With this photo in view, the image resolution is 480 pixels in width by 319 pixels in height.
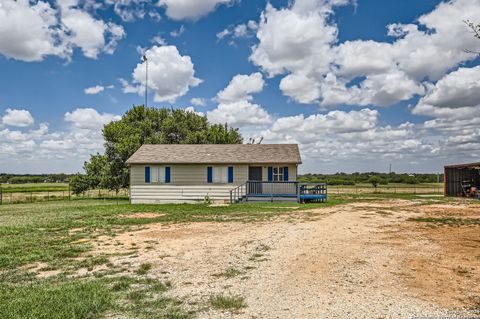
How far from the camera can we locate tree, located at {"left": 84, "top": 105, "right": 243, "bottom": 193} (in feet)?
105

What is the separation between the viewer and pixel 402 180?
74.6 m

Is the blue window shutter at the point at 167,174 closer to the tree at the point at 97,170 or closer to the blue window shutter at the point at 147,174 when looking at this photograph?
the blue window shutter at the point at 147,174

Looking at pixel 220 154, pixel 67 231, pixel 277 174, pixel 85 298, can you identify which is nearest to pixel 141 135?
pixel 220 154

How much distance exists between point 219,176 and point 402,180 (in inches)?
2429

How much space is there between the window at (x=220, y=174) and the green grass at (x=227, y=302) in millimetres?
18253

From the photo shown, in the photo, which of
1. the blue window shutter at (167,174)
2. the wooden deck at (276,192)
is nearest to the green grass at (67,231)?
the wooden deck at (276,192)

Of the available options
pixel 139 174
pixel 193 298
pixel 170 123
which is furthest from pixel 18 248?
pixel 170 123

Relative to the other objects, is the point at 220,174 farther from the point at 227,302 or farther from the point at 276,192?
the point at 227,302

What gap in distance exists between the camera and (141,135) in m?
34.1

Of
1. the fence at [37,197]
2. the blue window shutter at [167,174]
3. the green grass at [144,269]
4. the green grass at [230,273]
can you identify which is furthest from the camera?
the fence at [37,197]

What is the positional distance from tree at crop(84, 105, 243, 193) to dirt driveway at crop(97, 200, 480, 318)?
21016mm

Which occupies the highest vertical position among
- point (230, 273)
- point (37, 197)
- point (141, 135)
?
point (141, 135)

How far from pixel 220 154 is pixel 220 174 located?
59.8 inches

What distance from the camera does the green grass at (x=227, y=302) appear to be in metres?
5.09
